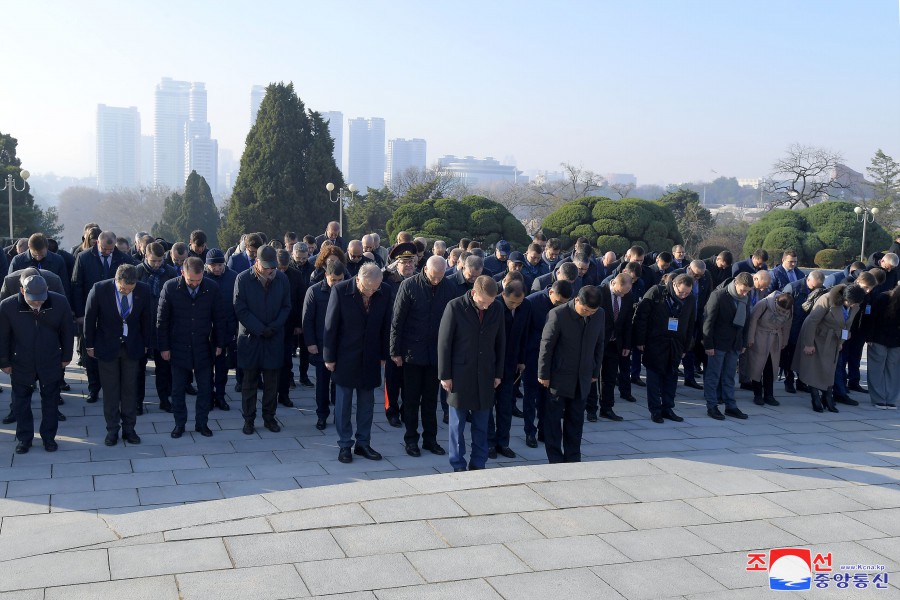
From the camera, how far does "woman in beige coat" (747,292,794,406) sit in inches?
391

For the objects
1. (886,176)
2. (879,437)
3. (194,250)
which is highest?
(886,176)

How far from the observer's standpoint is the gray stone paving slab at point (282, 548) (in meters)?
4.88

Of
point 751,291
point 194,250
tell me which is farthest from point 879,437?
point 194,250

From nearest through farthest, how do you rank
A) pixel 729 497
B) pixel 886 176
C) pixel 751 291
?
pixel 729 497 → pixel 751 291 → pixel 886 176

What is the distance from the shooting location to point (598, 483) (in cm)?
645

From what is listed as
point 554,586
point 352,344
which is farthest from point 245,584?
point 352,344

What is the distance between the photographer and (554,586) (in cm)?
469

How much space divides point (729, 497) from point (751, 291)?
14.5 feet

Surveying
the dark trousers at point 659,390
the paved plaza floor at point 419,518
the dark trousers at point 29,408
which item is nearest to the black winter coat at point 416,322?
the paved plaza floor at point 419,518

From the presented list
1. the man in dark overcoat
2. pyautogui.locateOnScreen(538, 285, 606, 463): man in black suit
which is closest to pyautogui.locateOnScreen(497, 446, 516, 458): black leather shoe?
pyautogui.locateOnScreen(538, 285, 606, 463): man in black suit

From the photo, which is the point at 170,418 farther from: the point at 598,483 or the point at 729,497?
the point at 729,497

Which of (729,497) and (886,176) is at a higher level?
(886,176)

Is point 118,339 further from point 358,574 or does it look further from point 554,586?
point 554,586

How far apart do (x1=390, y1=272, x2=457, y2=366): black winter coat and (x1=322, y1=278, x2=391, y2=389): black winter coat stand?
190 millimetres
